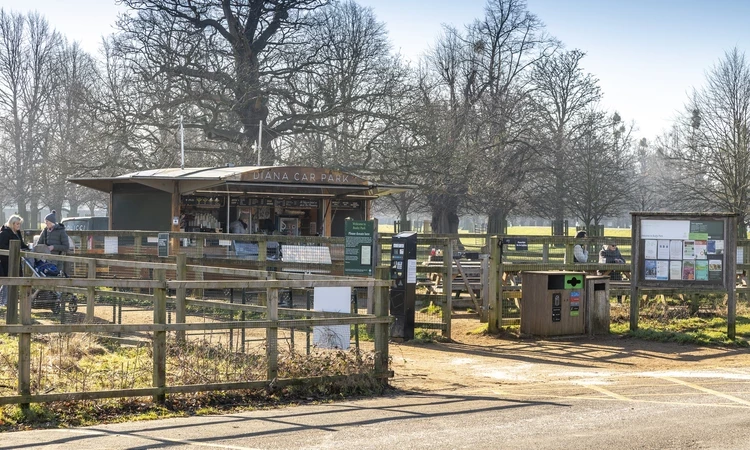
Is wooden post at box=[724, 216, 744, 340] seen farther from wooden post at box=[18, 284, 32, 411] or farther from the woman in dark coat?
the woman in dark coat

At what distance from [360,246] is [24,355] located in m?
7.90

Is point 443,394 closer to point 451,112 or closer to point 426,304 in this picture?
point 426,304

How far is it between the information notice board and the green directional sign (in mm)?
→ 4374

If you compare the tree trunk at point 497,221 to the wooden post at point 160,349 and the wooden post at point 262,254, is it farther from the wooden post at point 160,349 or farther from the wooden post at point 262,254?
the wooden post at point 160,349

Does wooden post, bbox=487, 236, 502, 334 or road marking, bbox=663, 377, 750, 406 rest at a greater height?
wooden post, bbox=487, 236, 502, 334

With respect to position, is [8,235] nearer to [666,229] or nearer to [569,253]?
[569,253]

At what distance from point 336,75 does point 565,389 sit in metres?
27.4

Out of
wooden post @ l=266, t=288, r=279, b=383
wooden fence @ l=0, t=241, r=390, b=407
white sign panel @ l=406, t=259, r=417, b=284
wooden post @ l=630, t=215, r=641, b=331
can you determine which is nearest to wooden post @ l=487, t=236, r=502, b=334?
white sign panel @ l=406, t=259, r=417, b=284

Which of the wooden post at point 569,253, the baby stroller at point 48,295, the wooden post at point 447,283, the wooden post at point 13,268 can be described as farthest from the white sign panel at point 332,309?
the wooden post at point 569,253

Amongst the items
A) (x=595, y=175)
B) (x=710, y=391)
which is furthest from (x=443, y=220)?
(x=710, y=391)

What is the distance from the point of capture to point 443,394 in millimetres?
9789

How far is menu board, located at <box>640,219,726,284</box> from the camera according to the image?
15.6 metres

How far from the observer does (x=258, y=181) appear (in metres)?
22.6

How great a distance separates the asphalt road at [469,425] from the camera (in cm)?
716
